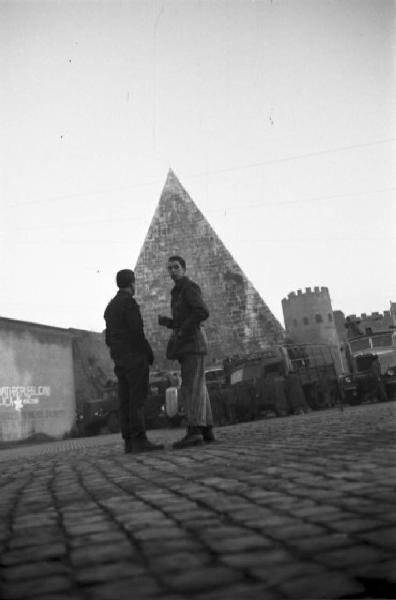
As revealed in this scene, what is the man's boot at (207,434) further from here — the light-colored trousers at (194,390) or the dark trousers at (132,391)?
the dark trousers at (132,391)

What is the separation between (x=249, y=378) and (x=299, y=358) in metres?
2.10

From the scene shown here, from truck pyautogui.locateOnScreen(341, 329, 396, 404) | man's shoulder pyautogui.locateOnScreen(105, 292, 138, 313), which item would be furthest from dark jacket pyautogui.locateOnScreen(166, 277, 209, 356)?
truck pyautogui.locateOnScreen(341, 329, 396, 404)

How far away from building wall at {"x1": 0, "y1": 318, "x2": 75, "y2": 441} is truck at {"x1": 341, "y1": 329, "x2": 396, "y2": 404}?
12.5m

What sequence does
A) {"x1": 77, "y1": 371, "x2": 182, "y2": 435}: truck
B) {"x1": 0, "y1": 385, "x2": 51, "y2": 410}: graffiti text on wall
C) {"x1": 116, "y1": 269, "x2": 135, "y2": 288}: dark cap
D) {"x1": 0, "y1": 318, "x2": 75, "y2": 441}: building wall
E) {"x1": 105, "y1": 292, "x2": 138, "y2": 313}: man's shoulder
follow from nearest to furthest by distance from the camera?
{"x1": 105, "y1": 292, "x2": 138, "y2": 313}: man's shoulder, {"x1": 116, "y1": 269, "x2": 135, "y2": 288}: dark cap, {"x1": 77, "y1": 371, "x2": 182, "y2": 435}: truck, {"x1": 0, "y1": 385, "x2": 51, "y2": 410}: graffiti text on wall, {"x1": 0, "y1": 318, "x2": 75, "y2": 441}: building wall

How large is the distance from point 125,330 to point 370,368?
38.0ft

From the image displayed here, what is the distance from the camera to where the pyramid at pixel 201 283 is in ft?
106

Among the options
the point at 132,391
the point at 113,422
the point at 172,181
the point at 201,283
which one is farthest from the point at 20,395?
the point at 132,391

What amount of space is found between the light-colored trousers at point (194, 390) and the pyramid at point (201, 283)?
25389 mm

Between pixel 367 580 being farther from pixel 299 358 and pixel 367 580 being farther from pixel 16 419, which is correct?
pixel 16 419

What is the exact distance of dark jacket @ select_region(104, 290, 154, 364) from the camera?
591 cm

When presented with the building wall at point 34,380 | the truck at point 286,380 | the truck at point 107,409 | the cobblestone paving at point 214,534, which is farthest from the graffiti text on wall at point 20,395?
the cobblestone paving at point 214,534

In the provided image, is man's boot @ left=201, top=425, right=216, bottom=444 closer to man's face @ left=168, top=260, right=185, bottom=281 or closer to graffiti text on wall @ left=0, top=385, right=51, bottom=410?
man's face @ left=168, top=260, right=185, bottom=281

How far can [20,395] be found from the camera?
75.8ft

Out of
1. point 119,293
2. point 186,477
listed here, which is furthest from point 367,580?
point 119,293
